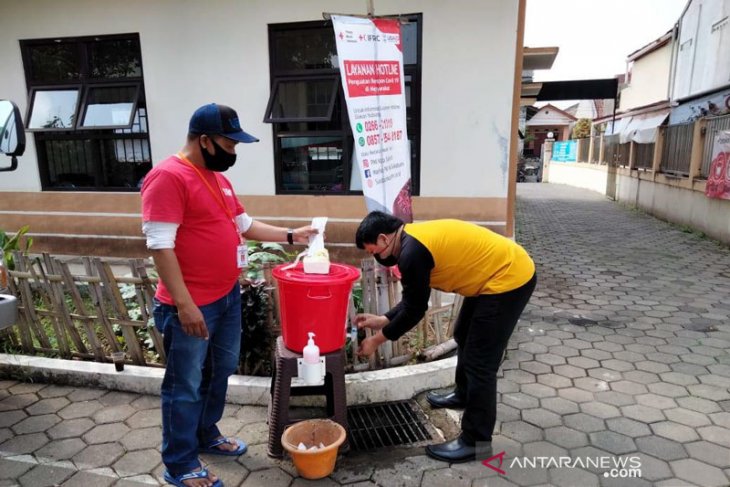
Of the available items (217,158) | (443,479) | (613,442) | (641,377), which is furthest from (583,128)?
(217,158)

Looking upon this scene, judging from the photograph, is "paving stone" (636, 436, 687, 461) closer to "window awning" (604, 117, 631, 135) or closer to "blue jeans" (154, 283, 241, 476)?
"blue jeans" (154, 283, 241, 476)

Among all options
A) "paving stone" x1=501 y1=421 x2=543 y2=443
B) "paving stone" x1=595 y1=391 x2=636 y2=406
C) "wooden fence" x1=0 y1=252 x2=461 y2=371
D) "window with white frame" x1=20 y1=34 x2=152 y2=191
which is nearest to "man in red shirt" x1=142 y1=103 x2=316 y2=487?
"wooden fence" x1=0 y1=252 x2=461 y2=371

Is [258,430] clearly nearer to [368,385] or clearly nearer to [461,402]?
[368,385]

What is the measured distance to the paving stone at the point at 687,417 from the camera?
3.08m

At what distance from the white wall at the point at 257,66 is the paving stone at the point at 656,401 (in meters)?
2.77

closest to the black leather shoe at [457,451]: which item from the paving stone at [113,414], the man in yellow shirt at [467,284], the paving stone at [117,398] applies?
the man in yellow shirt at [467,284]

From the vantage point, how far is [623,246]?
29.1ft

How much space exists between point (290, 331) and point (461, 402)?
137 cm

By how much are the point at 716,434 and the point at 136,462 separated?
3.45 meters

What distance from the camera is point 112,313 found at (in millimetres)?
3889

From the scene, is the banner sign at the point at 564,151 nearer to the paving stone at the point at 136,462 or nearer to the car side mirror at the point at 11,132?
the car side mirror at the point at 11,132

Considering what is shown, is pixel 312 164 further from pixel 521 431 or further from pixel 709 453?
pixel 709 453

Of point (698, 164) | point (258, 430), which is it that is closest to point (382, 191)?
point (258, 430)

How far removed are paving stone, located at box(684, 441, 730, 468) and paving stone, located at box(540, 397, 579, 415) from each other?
2.16ft
